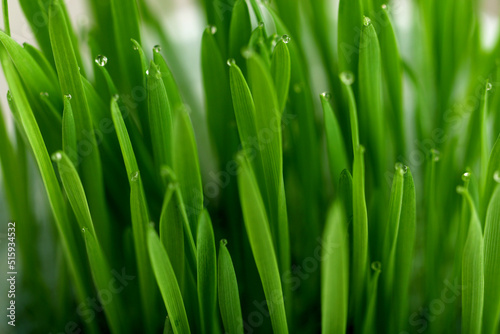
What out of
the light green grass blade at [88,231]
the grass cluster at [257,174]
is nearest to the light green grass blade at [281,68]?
the grass cluster at [257,174]

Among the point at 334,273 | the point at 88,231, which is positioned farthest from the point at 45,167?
the point at 334,273

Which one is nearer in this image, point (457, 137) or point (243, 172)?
point (243, 172)

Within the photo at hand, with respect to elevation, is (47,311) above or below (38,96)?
below

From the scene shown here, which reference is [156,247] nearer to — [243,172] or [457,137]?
[243,172]

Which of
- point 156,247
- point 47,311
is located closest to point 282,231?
point 156,247

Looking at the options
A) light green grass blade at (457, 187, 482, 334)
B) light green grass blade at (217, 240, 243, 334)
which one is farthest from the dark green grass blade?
light green grass blade at (217, 240, 243, 334)

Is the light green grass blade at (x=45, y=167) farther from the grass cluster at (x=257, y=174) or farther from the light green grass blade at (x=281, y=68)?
the light green grass blade at (x=281, y=68)

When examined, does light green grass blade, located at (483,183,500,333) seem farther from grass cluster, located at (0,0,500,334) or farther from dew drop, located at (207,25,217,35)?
dew drop, located at (207,25,217,35)
